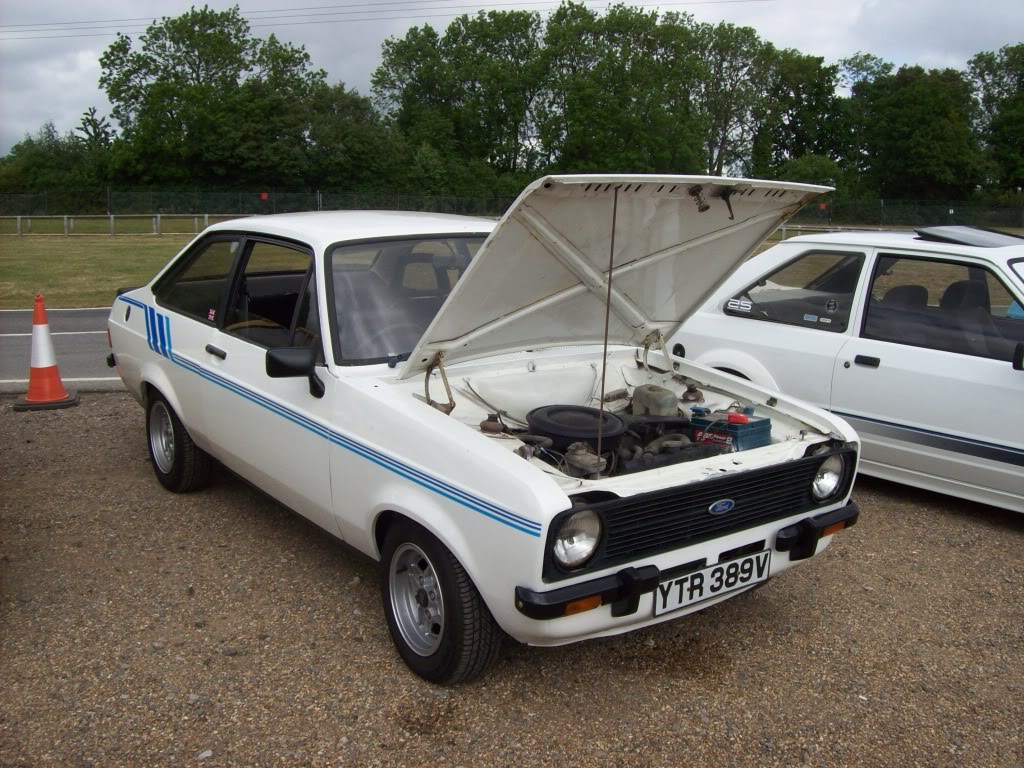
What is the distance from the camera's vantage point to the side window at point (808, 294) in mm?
5645

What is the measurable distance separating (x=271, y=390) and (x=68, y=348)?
23.6 ft

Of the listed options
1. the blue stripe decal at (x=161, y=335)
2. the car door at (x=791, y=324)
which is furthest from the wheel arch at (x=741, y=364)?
the blue stripe decal at (x=161, y=335)

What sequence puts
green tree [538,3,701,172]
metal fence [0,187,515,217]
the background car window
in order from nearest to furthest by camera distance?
the background car window < metal fence [0,187,515,217] < green tree [538,3,701,172]

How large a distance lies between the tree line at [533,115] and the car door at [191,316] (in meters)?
47.3

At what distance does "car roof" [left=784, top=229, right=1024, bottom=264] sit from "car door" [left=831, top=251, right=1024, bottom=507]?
5 cm

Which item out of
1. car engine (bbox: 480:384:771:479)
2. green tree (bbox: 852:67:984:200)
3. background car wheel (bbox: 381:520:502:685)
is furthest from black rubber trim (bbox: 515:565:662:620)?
green tree (bbox: 852:67:984:200)

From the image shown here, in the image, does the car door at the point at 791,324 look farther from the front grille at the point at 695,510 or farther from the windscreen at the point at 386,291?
the windscreen at the point at 386,291

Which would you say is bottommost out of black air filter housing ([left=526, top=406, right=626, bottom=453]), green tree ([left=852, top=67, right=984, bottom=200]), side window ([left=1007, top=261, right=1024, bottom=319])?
black air filter housing ([left=526, top=406, right=626, bottom=453])

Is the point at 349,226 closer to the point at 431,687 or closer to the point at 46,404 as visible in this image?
the point at 431,687

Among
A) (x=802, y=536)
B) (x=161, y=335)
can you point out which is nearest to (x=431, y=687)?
(x=802, y=536)

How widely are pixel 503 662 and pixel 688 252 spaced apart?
196 centimetres

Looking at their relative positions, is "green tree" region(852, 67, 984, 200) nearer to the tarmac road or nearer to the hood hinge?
the tarmac road

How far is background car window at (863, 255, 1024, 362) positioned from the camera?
5039mm

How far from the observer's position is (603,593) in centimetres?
298
